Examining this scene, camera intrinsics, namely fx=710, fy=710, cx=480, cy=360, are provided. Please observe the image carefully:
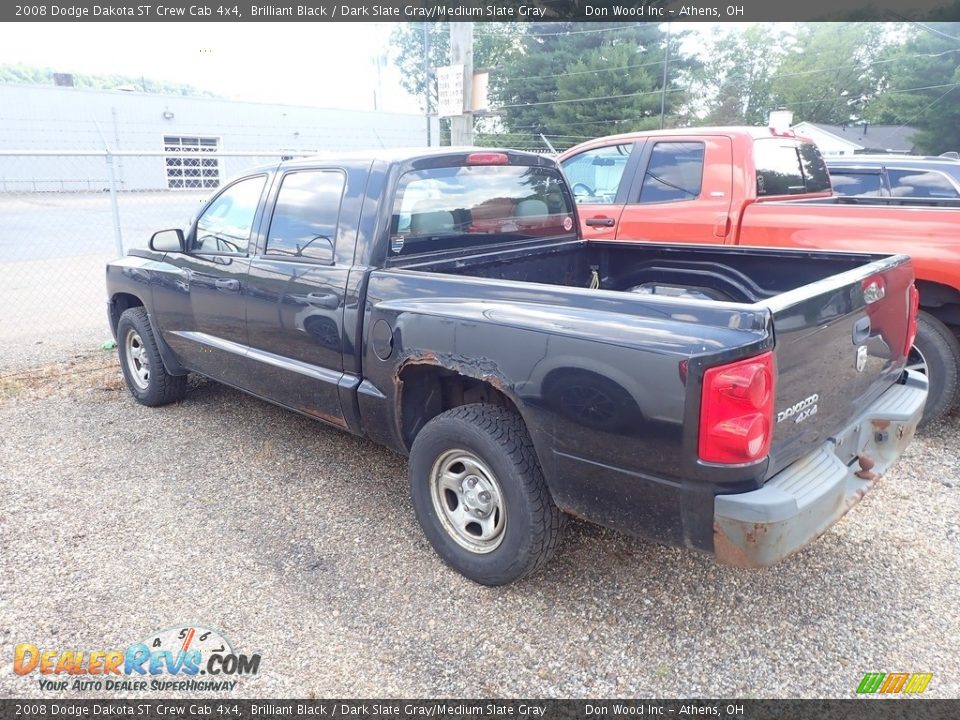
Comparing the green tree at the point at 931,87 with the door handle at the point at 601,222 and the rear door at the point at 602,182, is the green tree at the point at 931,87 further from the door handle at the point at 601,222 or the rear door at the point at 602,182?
the door handle at the point at 601,222

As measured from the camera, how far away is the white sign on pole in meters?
9.27

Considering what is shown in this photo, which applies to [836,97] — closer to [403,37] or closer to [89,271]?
[403,37]

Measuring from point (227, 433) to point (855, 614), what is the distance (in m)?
3.86

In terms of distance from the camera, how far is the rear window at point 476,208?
141 inches

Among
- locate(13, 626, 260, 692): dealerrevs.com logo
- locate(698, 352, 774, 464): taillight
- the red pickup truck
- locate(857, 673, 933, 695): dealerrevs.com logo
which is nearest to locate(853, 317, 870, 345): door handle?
locate(698, 352, 774, 464): taillight

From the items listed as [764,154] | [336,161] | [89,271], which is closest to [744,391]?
[336,161]

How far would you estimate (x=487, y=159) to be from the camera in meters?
3.91

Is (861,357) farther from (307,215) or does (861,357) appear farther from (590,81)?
(590,81)

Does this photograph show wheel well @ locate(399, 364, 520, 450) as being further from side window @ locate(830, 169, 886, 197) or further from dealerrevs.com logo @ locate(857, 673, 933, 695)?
side window @ locate(830, 169, 886, 197)

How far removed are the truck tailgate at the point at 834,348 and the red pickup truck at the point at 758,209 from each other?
1.39 metres

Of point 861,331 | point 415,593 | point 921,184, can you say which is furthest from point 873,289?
point 921,184

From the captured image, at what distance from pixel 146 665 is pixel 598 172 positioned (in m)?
5.41

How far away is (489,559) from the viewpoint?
302cm

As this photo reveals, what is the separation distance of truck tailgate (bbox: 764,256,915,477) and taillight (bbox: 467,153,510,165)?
1.93 metres
